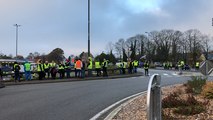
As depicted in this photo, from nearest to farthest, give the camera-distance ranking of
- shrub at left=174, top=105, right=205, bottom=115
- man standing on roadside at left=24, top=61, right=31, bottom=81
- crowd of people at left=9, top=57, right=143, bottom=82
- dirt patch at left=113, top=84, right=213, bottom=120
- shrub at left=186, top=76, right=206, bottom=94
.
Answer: dirt patch at left=113, top=84, right=213, bottom=120, shrub at left=174, top=105, right=205, bottom=115, shrub at left=186, top=76, right=206, bottom=94, man standing on roadside at left=24, top=61, right=31, bottom=81, crowd of people at left=9, top=57, right=143, bottom=82

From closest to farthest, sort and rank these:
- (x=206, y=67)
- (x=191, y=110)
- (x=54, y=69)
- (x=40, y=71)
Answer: (x=191, y=110) < (x=206, y=67) < (x=40, y=71) < (x=54, y=69)

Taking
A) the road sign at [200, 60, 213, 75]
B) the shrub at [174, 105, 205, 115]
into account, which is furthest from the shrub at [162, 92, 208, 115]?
the road sign at [200, 60, 213, 75]

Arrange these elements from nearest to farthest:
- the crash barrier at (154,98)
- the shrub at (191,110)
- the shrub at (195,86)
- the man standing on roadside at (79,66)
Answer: the crash barrier at (154,98) < the shrub at (191,110) < the shrub at (195,86) < the man standing on roadside at (79,66)

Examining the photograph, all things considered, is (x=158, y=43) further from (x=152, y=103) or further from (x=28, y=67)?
(x=152, y=103)

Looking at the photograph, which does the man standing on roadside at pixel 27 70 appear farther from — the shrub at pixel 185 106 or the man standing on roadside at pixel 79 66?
the shrub at pixel 185 106

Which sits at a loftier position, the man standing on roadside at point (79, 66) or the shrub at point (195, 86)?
the man standing on roadside at point (79, 66)

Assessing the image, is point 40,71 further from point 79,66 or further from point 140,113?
point 140,113

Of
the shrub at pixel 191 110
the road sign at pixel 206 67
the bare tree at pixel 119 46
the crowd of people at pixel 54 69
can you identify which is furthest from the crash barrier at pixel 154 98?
the bare tree at pixel 119 46

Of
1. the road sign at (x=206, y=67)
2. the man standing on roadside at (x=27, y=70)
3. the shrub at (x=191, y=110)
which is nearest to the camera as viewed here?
the shrub at (x=191, y=110)

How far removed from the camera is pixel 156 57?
13050cm

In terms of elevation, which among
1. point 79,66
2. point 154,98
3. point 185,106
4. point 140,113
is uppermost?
point 79,66

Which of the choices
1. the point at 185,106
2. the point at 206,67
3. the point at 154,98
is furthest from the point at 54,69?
the point at 154,98

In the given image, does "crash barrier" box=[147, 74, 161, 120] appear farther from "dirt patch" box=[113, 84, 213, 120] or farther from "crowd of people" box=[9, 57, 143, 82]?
"crowd of people" box=[9, 57, 143, 82]

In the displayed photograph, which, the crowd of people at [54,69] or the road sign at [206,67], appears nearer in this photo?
the road sign at [206,67]
